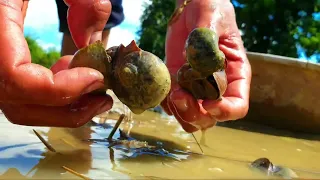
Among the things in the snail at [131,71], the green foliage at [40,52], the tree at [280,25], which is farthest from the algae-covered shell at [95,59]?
the tree at [280,25]

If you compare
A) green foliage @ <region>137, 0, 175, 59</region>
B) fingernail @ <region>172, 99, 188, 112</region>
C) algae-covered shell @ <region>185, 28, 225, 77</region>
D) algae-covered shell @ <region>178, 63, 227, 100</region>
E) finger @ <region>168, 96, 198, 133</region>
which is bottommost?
green foliage @ <region>137, 0, 175, 59</region>

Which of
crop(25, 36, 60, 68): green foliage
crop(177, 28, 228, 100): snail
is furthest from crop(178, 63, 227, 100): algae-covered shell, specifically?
crop(25, 36, 60, 68): green foliage

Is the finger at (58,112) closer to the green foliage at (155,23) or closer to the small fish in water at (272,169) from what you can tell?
the small fish in water at (272,169)

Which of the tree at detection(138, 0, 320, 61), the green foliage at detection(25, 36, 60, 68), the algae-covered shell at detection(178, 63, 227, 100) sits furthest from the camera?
the tree at detection(138, 0, 320, 61)

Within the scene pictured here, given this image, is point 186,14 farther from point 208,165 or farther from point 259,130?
point 259,130

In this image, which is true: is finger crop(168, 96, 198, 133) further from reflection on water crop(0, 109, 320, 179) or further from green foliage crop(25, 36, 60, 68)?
green foliage crop(25, 36, 60, 68)

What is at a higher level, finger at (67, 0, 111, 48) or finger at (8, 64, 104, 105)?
finger at (67, 0, 111, 48)
